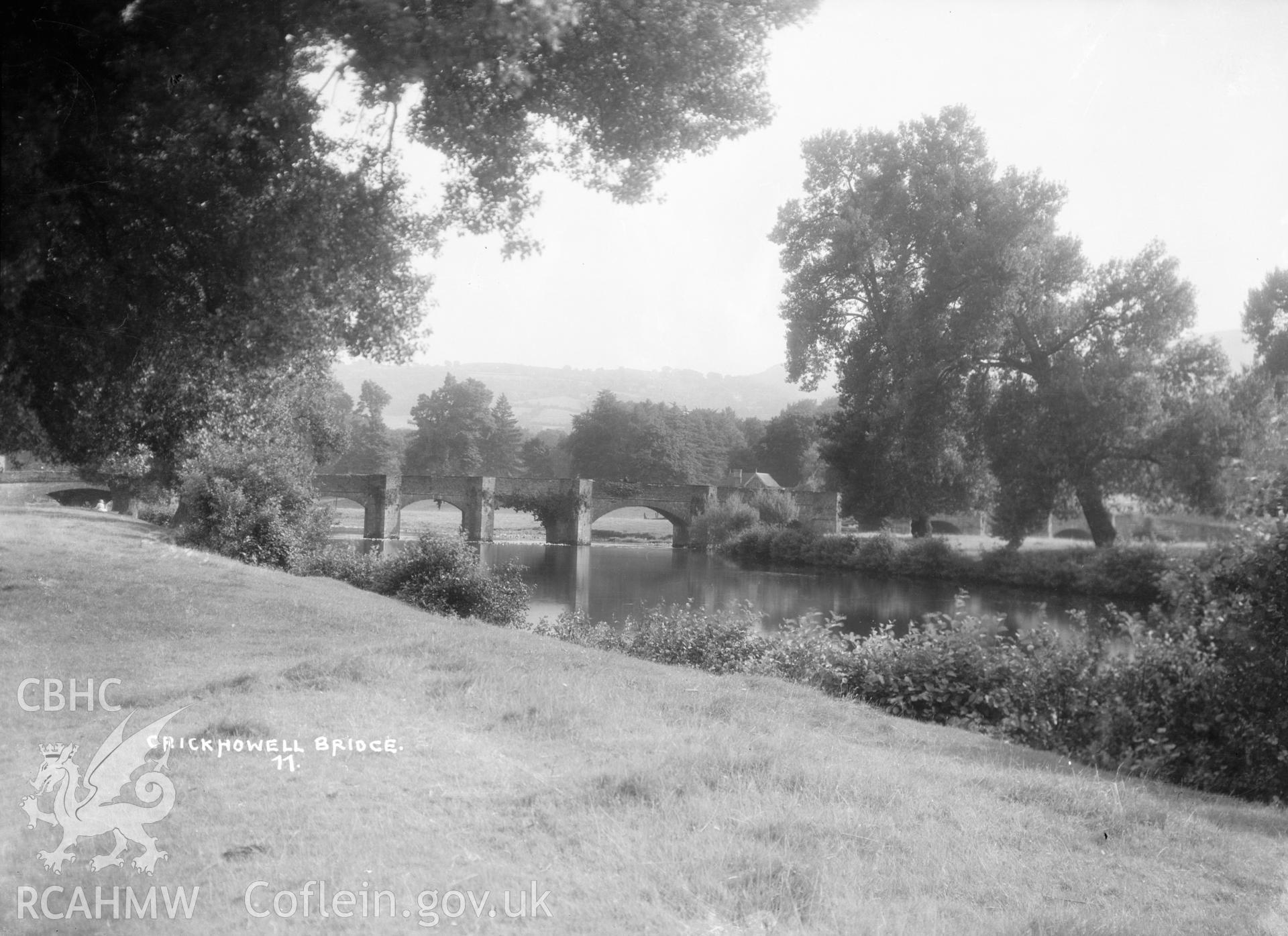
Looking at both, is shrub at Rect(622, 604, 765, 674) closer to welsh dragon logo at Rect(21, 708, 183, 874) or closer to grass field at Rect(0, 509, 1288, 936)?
grass field at Rect(0, 509, 1288, 936)

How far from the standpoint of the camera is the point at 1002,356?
20500 millimetres

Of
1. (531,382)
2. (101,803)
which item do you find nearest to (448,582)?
(531,382)

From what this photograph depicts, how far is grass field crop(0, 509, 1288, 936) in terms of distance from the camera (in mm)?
2189

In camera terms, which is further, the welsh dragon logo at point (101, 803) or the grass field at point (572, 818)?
the welsh dragon logo at point (101, 803)

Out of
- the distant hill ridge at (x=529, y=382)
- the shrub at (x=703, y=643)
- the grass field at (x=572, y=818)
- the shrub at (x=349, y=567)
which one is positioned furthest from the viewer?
the shrub at (x=349, y=567)

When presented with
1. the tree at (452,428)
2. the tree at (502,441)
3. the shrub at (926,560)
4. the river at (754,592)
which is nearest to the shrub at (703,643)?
the river at (754,592)

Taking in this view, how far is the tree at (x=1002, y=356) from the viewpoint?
12.6 metres

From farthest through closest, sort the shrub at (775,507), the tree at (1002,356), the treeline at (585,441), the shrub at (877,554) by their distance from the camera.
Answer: the shrub at (775,507) < the shrub at (877,554) < the tree at (1002,356) < the treeline at (585,441)

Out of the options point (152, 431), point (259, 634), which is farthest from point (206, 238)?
point (259, 634)

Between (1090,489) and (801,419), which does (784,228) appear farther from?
(801,419)

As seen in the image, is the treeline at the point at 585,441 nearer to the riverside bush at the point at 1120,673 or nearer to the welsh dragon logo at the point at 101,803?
the welsh dragon logo at the point at 101,803

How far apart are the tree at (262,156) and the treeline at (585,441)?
1217 millimetres

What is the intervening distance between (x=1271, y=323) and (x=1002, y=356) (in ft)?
36.8

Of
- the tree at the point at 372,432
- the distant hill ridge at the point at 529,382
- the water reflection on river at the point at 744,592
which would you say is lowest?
the water reflection on river at the point at 744,592
